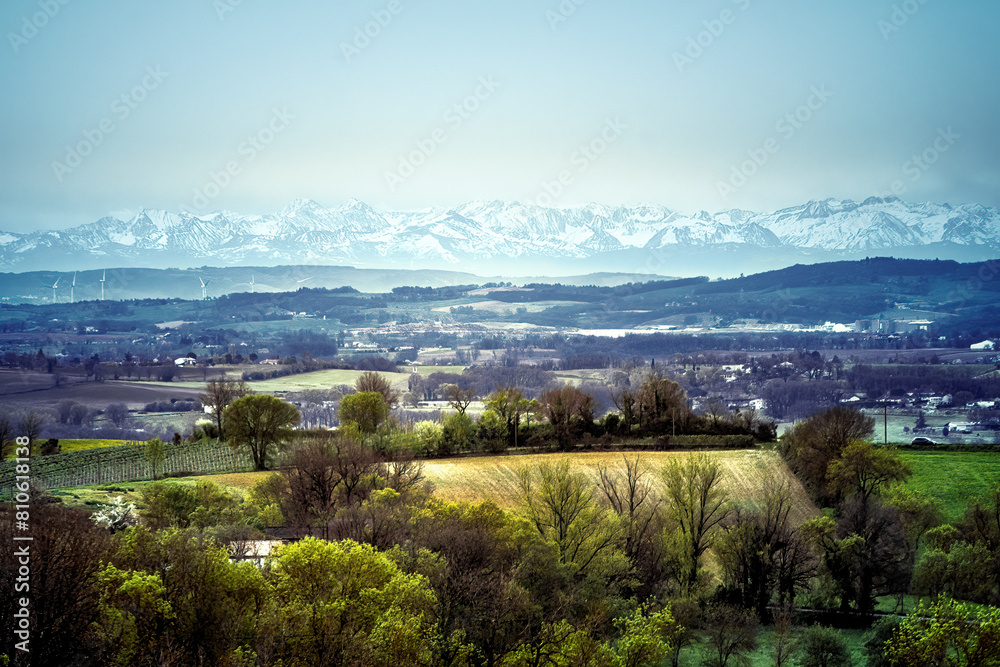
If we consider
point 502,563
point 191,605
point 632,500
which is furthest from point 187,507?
point 632,500

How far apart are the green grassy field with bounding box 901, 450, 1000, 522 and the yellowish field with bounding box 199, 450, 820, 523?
402 inches

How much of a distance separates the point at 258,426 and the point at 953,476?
5836 cm

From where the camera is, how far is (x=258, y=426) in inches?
3071

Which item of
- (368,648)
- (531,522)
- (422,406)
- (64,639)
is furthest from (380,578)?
(422,406)

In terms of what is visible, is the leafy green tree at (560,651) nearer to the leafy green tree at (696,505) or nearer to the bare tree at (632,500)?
the bare tree at (632,500)

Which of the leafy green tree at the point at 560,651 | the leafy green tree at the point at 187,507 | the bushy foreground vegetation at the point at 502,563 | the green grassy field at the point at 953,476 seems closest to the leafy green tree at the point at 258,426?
the bushy foreground vegetation at the point at 502,563

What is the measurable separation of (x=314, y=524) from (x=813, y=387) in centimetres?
16294

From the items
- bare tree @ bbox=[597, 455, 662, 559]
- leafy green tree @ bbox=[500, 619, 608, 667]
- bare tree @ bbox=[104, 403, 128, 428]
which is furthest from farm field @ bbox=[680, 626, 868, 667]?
bare tree @ bbox=[104, 403, 128, 428]

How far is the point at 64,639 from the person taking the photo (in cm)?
2592

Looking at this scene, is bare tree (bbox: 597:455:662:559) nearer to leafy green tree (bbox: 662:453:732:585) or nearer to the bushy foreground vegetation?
the bushy foreground vegetation

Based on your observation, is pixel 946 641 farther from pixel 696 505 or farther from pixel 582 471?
pixel 582 471

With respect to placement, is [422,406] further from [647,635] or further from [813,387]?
[647,635]

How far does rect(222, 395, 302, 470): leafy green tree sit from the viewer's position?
77438 millimetres

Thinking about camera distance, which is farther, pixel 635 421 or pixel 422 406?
pixel 422 406
